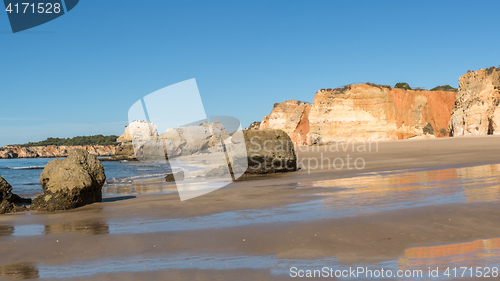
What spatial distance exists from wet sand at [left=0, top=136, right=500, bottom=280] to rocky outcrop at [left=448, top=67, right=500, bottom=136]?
31724 millimetres

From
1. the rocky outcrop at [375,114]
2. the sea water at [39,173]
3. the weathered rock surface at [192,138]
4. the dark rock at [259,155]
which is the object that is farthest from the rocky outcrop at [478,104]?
the weathered rock surface at [192,138]

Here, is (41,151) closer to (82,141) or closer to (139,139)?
(82,141)

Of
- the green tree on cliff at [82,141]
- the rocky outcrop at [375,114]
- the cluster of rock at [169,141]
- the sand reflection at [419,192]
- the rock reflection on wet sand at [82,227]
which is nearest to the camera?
the rock reflection on wet sand at [82,227]

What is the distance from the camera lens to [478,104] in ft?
115

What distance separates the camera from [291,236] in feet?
14.1

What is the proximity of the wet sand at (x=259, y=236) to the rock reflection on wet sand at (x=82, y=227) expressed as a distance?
0.02 metres

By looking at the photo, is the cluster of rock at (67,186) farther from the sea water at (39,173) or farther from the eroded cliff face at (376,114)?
the eroded cliff face at (376,114)

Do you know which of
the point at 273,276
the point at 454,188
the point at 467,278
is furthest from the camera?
the point at 454,188

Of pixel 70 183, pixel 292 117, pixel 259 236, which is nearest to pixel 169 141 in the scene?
pixel 292 117

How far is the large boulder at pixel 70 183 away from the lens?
7742 millimetres

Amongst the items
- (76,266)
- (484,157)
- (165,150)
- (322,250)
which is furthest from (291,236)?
(165,150)

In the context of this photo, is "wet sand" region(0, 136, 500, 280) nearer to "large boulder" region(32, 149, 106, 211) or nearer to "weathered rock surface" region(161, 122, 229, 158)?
"large boulder" region(32, 149, 106, 211)

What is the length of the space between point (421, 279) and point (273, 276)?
1.13m

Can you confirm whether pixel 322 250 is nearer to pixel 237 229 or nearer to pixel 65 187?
pixel 237 229
